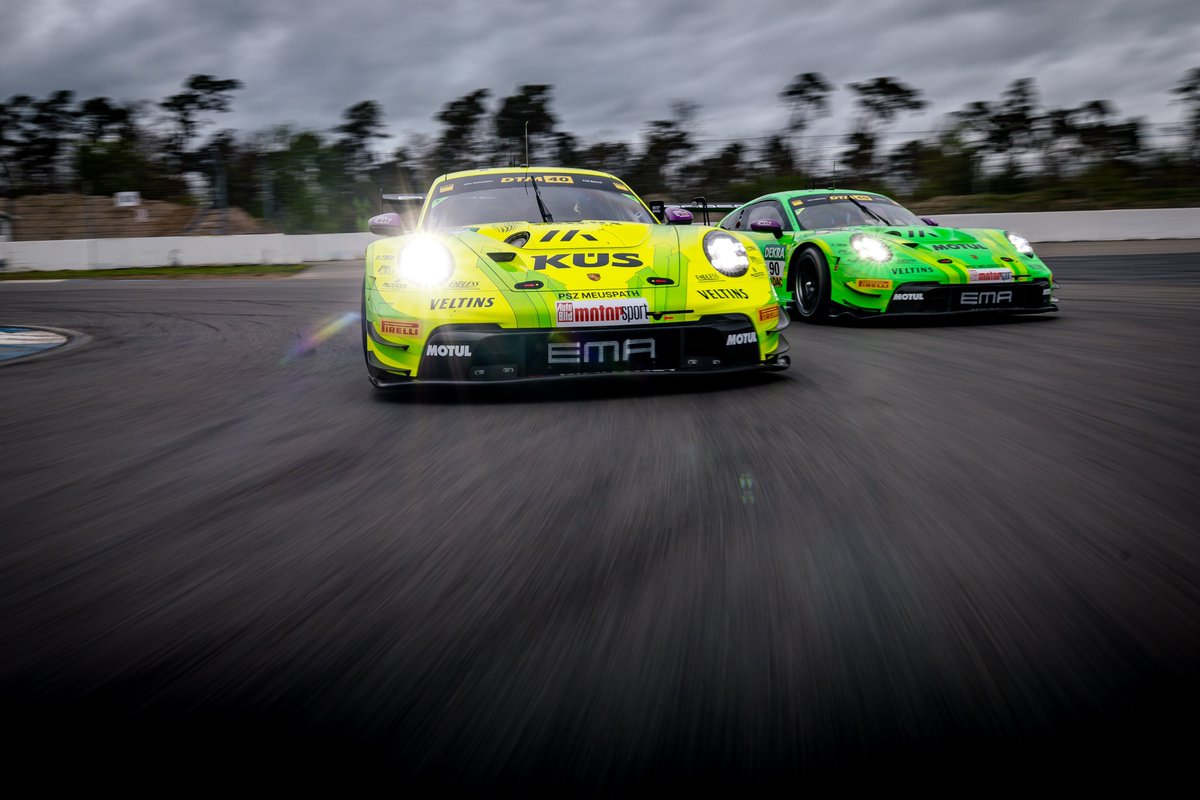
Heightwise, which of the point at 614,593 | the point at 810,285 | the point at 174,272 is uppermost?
the point at 174,272

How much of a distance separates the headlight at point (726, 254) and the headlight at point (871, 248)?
2495 millimetres

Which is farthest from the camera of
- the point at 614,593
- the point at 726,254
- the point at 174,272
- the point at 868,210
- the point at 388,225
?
the point at 174,272

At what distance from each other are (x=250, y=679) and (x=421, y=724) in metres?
0.34

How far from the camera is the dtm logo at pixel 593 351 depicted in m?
3.87

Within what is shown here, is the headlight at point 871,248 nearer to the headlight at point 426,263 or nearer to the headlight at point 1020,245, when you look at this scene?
the headlight at point 1020,245

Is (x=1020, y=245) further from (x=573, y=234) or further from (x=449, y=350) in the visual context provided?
(x=449, y=350)

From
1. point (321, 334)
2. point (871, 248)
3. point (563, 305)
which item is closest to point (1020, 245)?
point (871, 248)

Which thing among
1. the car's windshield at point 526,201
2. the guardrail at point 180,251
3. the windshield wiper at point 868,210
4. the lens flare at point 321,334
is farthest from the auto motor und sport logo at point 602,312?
the guardrail at point 180,251

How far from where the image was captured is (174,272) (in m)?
21.7

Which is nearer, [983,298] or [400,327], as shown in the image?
[400,327]

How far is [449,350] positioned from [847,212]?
4767 mm

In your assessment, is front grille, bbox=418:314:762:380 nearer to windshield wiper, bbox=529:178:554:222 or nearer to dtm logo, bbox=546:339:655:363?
dtm logo, bbox=546:339:655:363

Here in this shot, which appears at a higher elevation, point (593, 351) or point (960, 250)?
point (960, 250)

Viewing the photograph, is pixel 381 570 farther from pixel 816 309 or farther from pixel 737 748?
pixel 816 309
